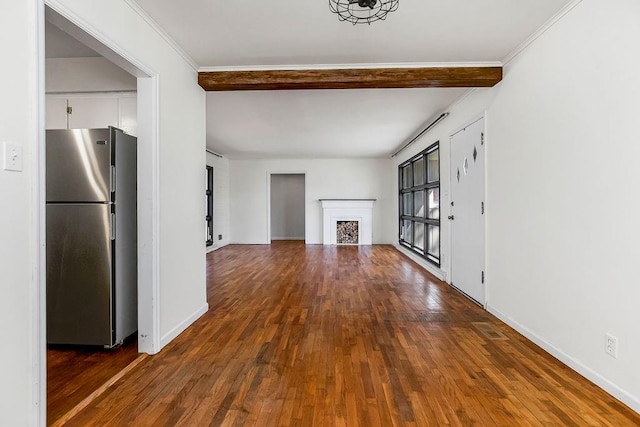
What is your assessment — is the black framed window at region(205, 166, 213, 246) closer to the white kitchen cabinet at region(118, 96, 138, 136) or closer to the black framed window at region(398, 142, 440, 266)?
the black framed window at region(398, 142, 440, 266)

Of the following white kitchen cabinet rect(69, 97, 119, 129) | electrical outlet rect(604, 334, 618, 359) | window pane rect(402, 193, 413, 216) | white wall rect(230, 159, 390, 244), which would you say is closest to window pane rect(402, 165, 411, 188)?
window pane rect(402, 193, 413, 216)

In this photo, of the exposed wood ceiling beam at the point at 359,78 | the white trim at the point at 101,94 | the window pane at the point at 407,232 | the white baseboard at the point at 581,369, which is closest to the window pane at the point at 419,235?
the window pane at the point at 407,232

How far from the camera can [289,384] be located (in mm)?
1958

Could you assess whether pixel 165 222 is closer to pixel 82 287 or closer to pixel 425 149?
pixel 82 287

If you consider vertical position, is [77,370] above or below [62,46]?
below

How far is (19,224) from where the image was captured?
138 centimetres

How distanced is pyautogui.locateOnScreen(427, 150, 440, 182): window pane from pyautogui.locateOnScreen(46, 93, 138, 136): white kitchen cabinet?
3985 millimetres

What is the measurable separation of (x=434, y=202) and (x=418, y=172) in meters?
1.26

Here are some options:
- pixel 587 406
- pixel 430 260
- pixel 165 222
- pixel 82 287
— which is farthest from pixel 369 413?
pixel 430 260

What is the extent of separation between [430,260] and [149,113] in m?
4.58

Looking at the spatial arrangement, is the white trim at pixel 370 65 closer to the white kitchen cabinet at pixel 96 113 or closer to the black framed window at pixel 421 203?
the white kitchen cabinet at pixel 96 113

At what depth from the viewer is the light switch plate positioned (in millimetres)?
1313

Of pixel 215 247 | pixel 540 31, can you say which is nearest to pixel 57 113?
pixel 540 31

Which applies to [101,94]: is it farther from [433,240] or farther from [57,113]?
[433,240]
